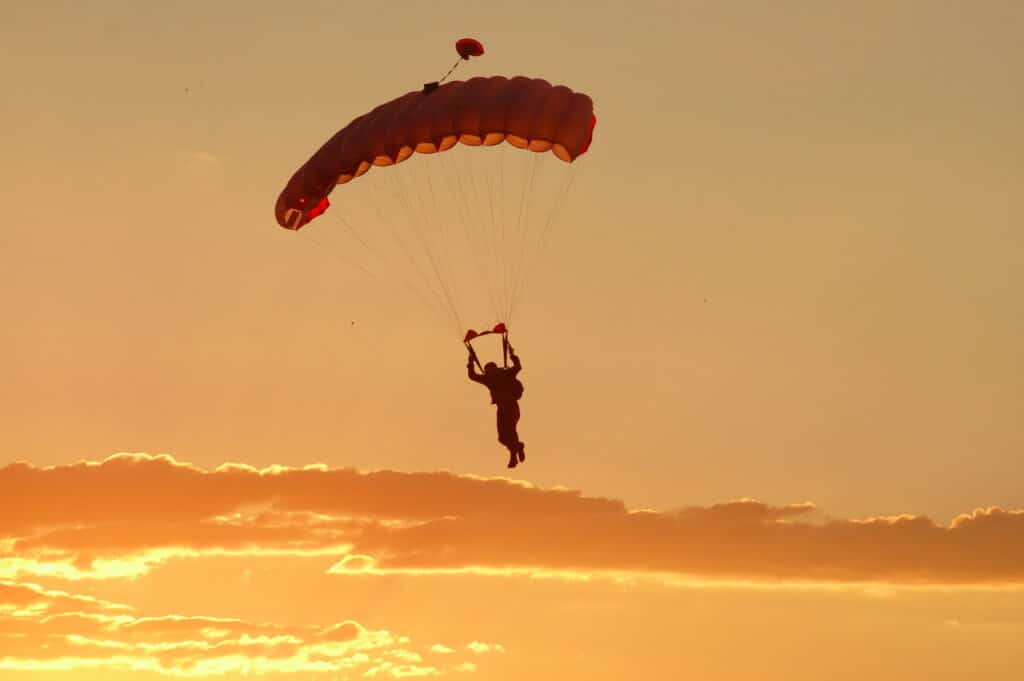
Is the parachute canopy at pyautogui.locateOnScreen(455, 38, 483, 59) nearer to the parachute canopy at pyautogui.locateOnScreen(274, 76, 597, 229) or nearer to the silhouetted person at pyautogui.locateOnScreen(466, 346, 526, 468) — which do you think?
the parachute canopy at pyautogui.locateOnScreen(274, 76, 597, 229)

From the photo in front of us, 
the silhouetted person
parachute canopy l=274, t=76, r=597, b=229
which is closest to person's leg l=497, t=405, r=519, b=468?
the silhouetted person

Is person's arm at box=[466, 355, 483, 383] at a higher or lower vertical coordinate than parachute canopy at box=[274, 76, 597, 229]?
lower

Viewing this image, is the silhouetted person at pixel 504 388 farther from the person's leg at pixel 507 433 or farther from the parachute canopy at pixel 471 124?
the parachute canopy at pixel 471 124

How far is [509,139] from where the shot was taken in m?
64.4

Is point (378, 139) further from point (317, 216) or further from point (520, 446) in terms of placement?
point (520, 446)


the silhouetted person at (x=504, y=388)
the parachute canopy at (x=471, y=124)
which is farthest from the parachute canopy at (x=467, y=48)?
the silhouetted person at (x=504, y=388)

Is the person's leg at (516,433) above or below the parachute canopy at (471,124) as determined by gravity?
below

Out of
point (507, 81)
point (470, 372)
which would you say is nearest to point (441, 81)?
point (507, 81)

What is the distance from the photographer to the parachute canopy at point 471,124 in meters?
63.9

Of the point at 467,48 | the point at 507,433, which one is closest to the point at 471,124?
the point at 467,48

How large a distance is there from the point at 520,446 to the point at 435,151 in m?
8.23

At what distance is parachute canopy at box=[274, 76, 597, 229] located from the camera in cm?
6391

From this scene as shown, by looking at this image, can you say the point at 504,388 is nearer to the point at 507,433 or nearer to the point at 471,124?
the point at 507,433

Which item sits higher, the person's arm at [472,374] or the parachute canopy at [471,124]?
the parachute canopy at [471,124]
